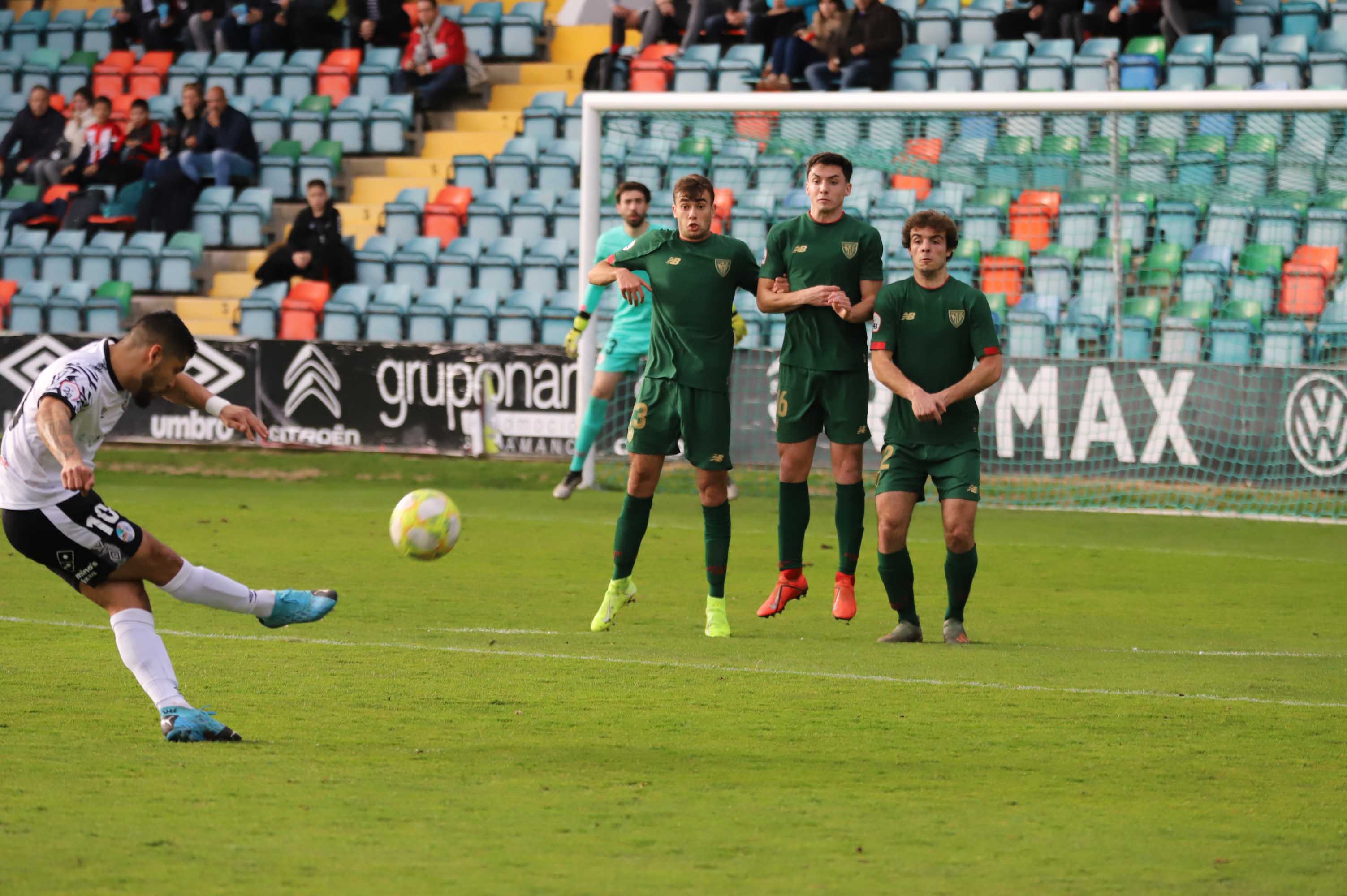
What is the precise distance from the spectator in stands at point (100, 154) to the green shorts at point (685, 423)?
13038 mm

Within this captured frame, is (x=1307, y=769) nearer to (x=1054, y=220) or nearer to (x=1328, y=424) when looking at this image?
(x=1328, y=424)

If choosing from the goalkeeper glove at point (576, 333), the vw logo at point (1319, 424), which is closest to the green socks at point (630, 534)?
the goalkeeper glove at point (576, 333)

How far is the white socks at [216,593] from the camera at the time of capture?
5258 mm

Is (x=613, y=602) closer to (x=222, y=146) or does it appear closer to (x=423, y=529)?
(x=423, y=529)

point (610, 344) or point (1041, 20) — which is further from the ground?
point (1041, 20)

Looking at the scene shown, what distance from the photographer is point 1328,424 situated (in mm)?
11594

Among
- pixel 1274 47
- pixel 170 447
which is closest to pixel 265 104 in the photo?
pixel 170 447

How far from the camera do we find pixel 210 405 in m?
5.46

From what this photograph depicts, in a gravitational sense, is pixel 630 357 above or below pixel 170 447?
above

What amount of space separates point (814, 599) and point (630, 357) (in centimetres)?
310

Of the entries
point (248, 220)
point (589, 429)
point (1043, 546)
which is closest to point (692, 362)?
point (1043, 546)

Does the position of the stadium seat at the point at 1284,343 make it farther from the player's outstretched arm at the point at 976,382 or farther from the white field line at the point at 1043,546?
the player's outstretched arm at the point at 976,382

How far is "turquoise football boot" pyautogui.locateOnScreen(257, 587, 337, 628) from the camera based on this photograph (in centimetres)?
546

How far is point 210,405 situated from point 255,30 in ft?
53.0
